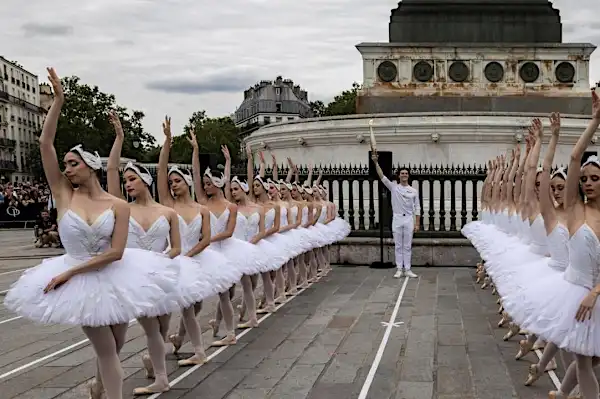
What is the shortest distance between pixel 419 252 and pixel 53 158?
12.4 m

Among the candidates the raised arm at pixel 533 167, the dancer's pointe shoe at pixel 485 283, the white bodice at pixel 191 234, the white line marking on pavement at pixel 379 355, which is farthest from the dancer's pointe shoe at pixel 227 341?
the dancer's pointe shoe at pixel 485 283

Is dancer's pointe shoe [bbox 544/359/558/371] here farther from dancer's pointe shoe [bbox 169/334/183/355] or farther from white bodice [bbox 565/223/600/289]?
dancer's pointe shoe [bbox 169/334/183/355]

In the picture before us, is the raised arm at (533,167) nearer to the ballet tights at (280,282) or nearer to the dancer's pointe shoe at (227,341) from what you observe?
the dancer's pointe shoe at (227,341)

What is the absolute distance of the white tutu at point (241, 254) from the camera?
910cm

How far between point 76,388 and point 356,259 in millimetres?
11037

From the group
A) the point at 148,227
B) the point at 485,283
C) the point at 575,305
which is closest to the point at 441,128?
the point at 485,283

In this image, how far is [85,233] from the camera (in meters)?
5.88

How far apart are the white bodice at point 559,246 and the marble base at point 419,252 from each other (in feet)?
35.0

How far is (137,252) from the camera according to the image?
646 cm

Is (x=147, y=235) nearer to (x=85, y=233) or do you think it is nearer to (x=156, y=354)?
(x=156, y=354)

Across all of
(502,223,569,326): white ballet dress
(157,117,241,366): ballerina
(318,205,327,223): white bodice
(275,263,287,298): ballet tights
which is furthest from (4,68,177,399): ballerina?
(318,205,327,223): white bodice

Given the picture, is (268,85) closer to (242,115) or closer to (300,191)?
(242,115)

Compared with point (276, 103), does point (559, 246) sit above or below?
below

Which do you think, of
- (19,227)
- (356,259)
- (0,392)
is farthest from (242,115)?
(0,392)
